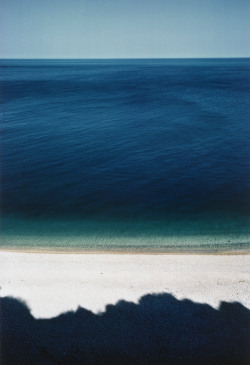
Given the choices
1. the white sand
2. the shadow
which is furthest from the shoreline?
the shadow

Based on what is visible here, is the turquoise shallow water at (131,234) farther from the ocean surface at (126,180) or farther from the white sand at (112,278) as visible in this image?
the white sand at (112,278)

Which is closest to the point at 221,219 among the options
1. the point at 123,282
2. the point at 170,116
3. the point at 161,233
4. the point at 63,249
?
the point at 161,233

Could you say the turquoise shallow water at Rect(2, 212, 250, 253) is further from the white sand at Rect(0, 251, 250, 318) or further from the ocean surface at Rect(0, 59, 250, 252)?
the white sand at Rect(0, 251, 250, 318)

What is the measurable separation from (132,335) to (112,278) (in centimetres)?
353

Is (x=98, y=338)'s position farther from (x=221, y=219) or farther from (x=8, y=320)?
(x=221, y=219)

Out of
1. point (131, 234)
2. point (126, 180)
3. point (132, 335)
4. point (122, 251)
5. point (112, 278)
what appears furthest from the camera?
point (126, 180)

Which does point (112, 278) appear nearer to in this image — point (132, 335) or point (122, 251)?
point (122, 251)

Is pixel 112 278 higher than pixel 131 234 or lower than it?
lower

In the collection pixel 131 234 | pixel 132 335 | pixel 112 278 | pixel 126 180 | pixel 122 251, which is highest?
pixel 126 180

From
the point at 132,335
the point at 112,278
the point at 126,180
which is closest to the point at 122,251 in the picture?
the point at 112,278

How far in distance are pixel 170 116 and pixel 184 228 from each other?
33667mm

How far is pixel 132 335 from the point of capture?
36.8 ft

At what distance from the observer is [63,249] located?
17891 millimetres

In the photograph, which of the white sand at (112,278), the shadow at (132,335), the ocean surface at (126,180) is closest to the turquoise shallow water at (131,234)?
the ocean surface at (126,180)
